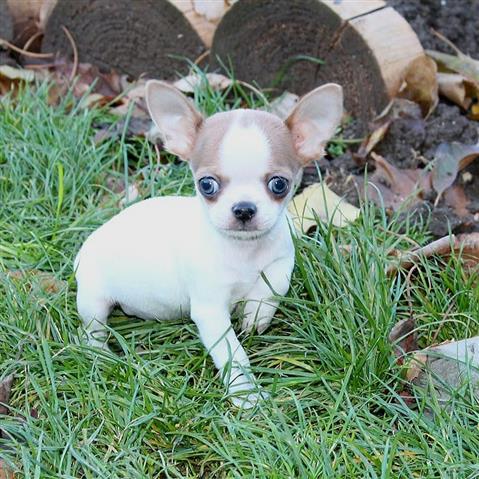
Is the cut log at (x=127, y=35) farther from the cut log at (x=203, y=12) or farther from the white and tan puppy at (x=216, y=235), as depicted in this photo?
the white and tan puppy at (x=216, y=235)

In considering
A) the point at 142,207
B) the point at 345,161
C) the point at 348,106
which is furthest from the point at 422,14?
the point at 142,207

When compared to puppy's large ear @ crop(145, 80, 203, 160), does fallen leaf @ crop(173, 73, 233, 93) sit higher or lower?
lower

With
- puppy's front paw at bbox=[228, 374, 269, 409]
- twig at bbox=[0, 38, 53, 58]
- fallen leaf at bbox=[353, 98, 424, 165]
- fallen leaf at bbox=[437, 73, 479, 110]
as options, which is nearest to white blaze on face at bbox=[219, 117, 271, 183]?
puppy's front paw at bbox=[228, 374, 269, 409]

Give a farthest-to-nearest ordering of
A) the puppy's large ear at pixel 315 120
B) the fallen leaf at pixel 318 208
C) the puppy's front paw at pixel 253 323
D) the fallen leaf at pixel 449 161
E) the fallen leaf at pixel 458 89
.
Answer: the fallen leaf at pixel 458 89 < the fallen leaf at pixel 449 161 < the fallen leaf at pixel 318 208 < the puppy's front paw at pixel 253 323 < the puppy's large ear at pixel 315 120

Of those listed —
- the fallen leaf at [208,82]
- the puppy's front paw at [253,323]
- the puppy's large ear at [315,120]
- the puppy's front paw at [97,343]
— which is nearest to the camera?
the puppy's large ear at [315,120]

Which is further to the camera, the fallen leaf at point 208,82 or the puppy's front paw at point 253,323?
the fallen leaf at point 208,82

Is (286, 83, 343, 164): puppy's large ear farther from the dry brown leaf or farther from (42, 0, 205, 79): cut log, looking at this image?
(42, 0, 205, 79): cut log

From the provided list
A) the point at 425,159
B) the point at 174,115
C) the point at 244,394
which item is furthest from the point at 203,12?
the point at 244,394

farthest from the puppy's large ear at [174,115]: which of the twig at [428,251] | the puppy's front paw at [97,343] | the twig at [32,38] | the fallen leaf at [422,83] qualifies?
the twig at [32,38]
